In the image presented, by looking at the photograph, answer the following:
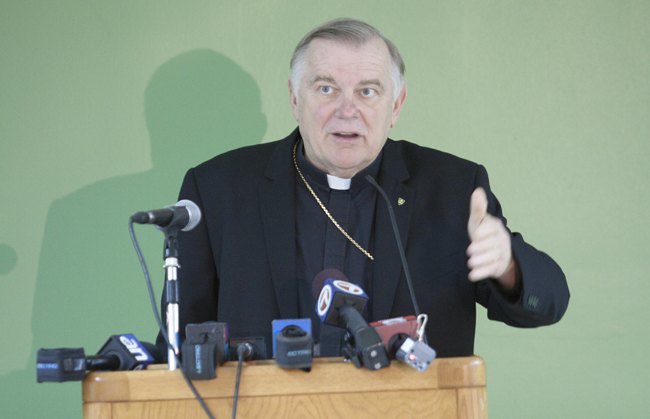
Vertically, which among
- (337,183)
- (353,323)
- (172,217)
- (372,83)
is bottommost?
(353,323)

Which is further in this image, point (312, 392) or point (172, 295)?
point (172, 295)

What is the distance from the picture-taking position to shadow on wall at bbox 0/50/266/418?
10.7ft

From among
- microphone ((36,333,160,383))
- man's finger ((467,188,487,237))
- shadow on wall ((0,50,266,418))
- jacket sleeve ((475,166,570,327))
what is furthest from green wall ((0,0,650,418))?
microphone ((36,333,160,383))

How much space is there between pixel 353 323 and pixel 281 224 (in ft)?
3.35

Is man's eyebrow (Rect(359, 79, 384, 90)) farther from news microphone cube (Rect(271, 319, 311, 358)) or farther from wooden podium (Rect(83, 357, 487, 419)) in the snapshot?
wooden podium (Rect(83, 357, 487, 419))

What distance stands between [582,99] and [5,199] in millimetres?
2294

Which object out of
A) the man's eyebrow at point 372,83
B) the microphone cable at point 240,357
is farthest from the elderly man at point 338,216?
the microphone cable at point 240,357

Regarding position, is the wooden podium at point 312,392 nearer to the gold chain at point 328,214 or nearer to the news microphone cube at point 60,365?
the news microphone cube at point 60,365

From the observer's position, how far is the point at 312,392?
144cm

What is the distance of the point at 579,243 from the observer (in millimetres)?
3312

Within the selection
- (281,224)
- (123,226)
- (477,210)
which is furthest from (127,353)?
(123,226)

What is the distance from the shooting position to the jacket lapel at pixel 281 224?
2371 mm

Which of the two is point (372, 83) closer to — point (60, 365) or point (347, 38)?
point (347, 38)

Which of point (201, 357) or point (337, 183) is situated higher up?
point (337, 183)
